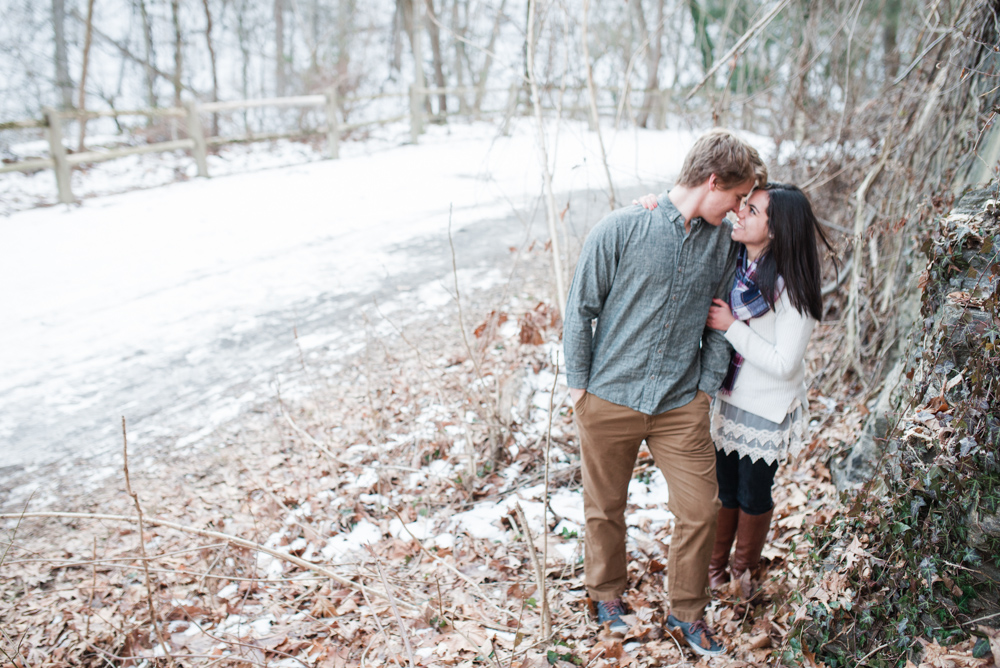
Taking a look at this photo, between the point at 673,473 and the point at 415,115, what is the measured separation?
15464 mm

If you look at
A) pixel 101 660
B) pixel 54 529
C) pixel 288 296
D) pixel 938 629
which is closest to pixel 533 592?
pixel 938 629

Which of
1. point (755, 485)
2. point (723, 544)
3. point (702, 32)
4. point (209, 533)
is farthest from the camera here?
point (702, 32)

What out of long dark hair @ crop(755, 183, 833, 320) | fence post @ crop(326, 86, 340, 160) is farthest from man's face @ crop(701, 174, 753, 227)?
fence post @ crop(326, 86, 340, 160)

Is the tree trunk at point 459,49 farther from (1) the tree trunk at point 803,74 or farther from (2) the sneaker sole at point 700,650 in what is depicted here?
(2) the sneaker sole at point 700,650

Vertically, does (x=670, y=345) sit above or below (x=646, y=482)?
above

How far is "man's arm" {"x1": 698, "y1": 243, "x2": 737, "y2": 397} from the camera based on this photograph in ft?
9.43

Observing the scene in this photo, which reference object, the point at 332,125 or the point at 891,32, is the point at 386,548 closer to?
the point at 891,32

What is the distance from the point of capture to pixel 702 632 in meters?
2.92

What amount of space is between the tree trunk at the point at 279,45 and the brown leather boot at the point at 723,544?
21.7m

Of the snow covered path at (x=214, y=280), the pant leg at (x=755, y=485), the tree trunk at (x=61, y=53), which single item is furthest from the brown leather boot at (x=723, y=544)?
the tree trunk at (x=61, y=53)

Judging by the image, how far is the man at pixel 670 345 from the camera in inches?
105

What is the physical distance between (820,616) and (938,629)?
1.29ft

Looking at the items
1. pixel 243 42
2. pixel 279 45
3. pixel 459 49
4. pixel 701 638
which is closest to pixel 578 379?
pixel 701 638

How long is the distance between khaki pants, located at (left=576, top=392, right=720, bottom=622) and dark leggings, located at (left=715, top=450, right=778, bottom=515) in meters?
0.21
